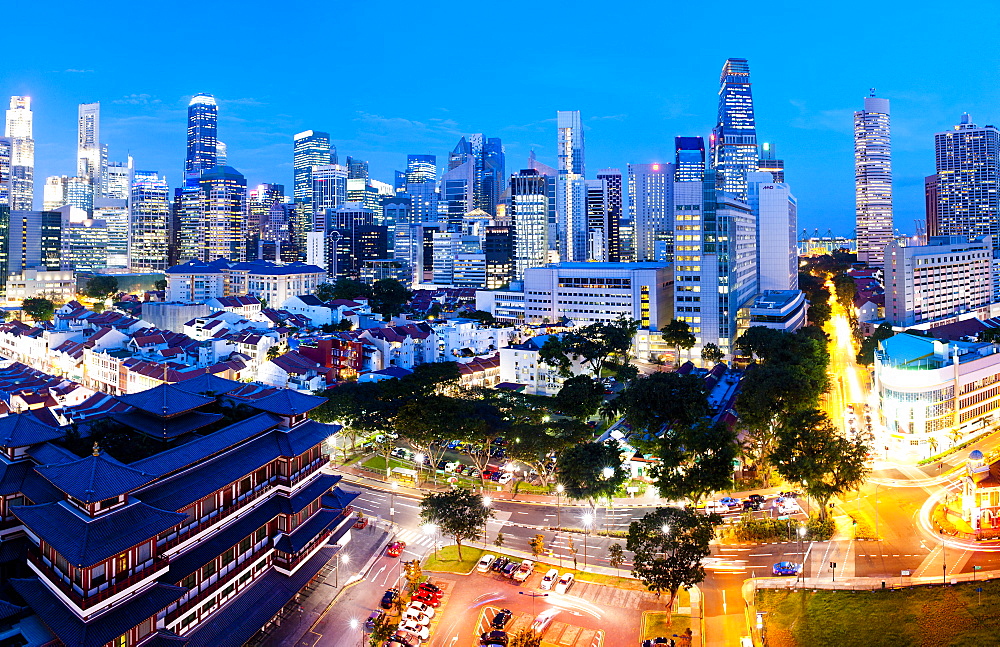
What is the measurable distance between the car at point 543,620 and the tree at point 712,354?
2294 inches

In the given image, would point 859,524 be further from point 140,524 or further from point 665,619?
point 140,524

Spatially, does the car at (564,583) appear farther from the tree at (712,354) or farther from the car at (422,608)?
the tree at (712,354)

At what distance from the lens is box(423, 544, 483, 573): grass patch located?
33.8 m

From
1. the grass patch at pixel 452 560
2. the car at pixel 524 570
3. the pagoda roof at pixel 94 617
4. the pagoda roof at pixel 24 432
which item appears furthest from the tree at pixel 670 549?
the pagoda roof at pixel 24 432

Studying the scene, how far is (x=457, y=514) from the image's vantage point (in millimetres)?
33875

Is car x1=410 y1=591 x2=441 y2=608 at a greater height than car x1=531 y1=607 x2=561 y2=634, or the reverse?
car x1=410 y1=591 x2=441 y2=608

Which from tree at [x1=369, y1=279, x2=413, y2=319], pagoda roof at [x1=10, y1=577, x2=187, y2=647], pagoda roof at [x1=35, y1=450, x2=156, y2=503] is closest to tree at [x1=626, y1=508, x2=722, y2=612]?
pagoda roof at [x1=10, y1=577, x2=187, y2=647]

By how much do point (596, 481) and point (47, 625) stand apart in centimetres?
2591

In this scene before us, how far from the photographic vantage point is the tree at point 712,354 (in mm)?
82250

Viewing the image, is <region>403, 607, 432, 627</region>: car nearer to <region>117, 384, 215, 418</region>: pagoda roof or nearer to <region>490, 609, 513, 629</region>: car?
<region>490, 609, 513, 629</region>: car

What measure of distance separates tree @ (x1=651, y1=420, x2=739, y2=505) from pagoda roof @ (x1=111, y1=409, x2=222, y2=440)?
2475 cm

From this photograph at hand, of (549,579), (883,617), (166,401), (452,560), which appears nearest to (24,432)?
(166,401)

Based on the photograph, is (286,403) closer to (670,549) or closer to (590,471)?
(590,471)

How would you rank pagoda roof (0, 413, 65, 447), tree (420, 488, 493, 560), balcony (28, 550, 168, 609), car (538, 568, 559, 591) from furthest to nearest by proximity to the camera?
tree (420, 488, 493, 560) < car (538, 568, 559, 591) < pagoda roof (0, 413, 65, 447) < balcony (28, 550, 168, 609)
